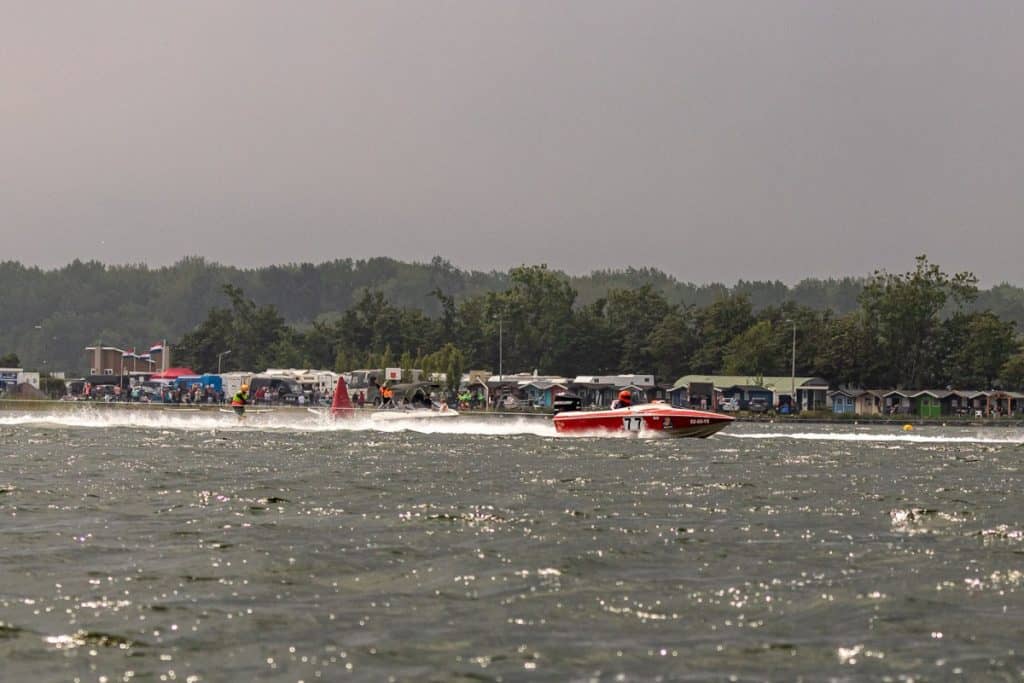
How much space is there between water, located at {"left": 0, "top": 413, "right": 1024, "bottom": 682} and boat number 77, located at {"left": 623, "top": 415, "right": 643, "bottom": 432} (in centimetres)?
1720

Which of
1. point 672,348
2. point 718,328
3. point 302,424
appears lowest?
point 302,424

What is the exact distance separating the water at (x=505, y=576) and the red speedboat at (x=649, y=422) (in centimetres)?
1718

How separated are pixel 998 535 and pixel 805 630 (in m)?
8.78

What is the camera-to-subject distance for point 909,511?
24547 millimetres

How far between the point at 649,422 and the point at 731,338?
122577 millimetres

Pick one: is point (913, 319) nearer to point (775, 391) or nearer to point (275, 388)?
point (775, 391)

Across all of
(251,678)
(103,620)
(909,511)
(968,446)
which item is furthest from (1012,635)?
(968,446)

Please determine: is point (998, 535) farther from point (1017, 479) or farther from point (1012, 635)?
point (1017, 479)

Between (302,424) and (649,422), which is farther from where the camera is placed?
(302,424)

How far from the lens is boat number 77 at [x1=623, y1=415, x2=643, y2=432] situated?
51156 millimetres

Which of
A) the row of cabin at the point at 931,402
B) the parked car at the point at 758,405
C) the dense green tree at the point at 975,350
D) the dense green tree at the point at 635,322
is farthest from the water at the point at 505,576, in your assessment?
the dense green tree at the point at 635,322

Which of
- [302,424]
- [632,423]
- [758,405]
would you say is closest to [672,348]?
[758,405]

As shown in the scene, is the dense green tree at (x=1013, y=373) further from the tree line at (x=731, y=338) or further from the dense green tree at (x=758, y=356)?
the dense green tree at (x=758, y=356)

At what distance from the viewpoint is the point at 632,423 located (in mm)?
51281
